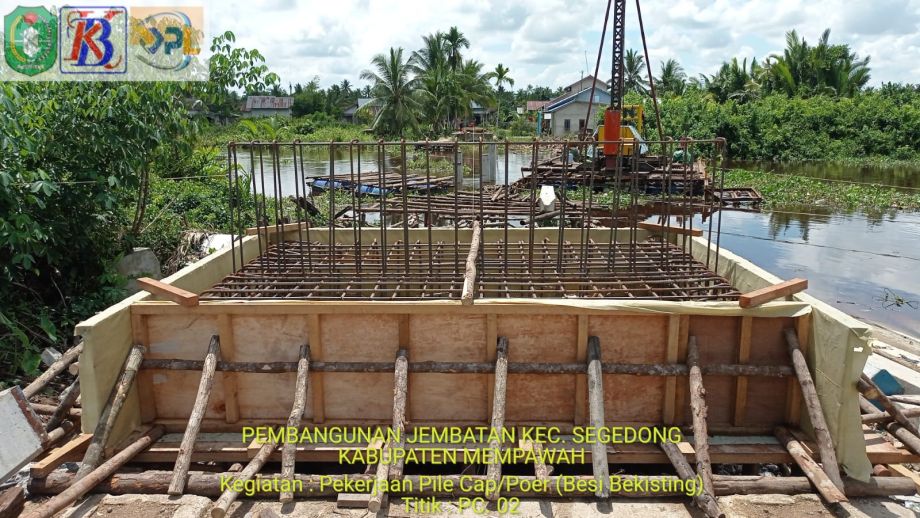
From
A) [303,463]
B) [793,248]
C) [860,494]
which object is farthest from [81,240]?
[793,248]

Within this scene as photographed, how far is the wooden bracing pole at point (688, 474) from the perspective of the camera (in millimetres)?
3332

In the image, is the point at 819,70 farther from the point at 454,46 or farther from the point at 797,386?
the point at 797,386

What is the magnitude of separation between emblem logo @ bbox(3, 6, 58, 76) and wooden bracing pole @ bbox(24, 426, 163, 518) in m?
5.00

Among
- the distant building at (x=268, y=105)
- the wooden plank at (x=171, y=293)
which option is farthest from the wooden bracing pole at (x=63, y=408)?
the distant building at (x=268, y=105)

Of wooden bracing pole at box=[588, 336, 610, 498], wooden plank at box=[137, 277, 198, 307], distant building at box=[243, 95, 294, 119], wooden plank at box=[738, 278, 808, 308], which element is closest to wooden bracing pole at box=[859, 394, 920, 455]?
wooden plank at box=[738, 278, 808, 308]

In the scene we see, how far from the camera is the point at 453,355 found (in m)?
4.24

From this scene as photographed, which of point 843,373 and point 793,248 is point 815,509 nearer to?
point 843,373

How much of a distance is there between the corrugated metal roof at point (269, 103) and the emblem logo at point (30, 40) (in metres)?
69.5

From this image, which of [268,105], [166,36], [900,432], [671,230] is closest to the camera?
[900,432]

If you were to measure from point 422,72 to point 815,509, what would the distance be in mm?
38050

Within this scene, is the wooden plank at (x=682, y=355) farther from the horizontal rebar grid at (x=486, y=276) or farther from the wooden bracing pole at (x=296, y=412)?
the wooden bracing pole at (x=296, y=412)

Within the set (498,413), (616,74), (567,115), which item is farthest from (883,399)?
(567,115)

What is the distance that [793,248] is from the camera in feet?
43.9

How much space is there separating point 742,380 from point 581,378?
1109 mm
